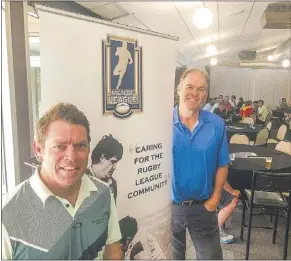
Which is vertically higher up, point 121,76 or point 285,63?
point 285,63

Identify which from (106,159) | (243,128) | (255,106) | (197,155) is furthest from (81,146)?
(243,128)

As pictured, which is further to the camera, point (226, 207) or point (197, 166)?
point (226, 207)

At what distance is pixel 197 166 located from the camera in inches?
78.7

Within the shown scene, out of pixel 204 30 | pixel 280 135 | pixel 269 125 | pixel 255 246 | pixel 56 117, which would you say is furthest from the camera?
pixel 280 135

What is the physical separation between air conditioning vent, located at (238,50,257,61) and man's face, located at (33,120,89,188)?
1773mm

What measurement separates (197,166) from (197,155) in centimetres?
8

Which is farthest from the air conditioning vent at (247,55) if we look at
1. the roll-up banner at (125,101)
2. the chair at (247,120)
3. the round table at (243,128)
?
the roll-up banner at (125,101)

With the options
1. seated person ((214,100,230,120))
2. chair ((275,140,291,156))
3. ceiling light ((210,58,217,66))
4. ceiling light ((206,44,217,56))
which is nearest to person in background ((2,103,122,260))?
seated person ((214,100,230,120))

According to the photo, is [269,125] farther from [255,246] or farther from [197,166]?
[197,166]

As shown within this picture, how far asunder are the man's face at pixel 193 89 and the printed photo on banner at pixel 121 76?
0.38m

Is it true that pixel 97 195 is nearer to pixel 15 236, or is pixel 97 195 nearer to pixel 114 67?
pixel 15 236

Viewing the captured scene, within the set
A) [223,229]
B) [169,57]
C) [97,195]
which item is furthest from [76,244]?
[223,229]

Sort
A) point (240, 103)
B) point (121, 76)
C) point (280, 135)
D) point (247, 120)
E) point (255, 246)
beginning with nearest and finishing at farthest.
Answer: point (121, 76)
point (240, 103)
point (255, 246)
point (247, 120)
point (280, 135)

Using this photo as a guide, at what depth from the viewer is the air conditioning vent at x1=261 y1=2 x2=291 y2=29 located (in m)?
2.18
